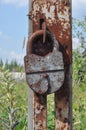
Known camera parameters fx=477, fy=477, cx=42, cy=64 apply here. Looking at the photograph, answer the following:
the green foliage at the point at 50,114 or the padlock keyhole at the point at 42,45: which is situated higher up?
the padlock keyhole at the point at 42,45

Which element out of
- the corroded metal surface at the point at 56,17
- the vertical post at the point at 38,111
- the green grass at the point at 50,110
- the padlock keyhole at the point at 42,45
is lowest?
the green grass at the point at 50,110

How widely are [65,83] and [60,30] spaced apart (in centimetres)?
20

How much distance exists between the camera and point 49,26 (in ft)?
5.92

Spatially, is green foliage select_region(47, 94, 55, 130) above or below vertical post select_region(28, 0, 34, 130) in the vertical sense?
below

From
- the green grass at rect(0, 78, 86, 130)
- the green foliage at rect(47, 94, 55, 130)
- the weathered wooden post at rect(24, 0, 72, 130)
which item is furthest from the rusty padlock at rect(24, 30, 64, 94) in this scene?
the green foliage at rect(47, 94, 55, 130)

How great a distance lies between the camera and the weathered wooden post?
1729 millimetres

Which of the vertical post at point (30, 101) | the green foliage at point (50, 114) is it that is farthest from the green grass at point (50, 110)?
the vertical post at point (30, 101)

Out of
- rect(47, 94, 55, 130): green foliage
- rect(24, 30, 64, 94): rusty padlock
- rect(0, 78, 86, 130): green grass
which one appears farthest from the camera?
rect(0, 78, 86, 130): green grass

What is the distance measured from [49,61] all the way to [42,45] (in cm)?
8

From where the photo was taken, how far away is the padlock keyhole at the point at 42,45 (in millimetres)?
1771

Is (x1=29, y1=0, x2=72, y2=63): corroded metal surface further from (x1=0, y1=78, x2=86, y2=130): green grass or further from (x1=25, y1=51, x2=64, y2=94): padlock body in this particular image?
(x1=0, y1=78, x2=86, y2=130): green grass

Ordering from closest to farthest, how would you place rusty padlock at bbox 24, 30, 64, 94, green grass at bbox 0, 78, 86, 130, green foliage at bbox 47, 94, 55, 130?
1. rusty padlock at bbox 24, 30, 64, 94
2. green foliage at bbox 47, 94, 55, 130
3. green grass at bbox 0, 78, 86, 130

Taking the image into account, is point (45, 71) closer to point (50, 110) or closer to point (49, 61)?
point (49, 61)

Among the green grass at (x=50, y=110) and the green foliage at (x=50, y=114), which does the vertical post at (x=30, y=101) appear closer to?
the green grass at (x=50, y=110)
